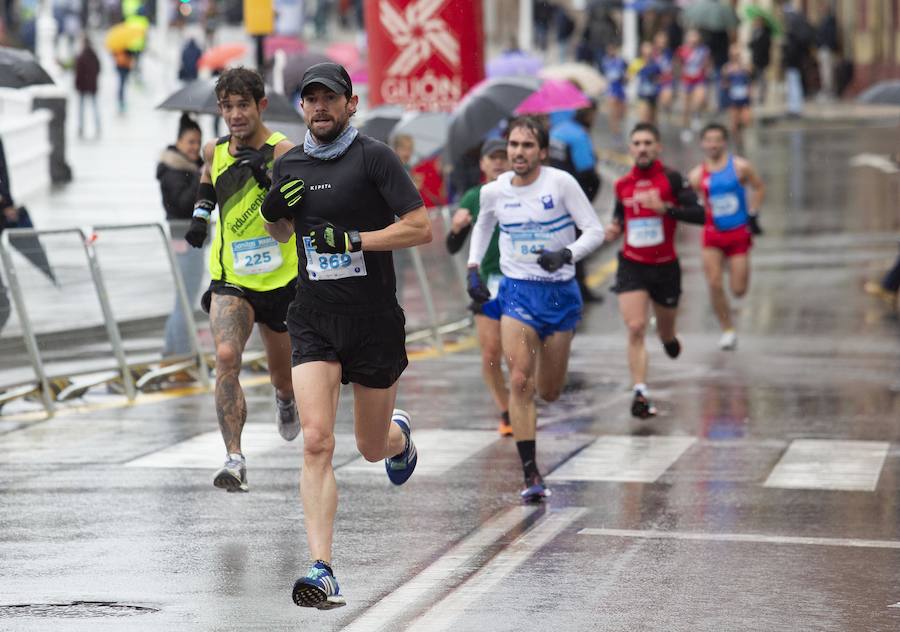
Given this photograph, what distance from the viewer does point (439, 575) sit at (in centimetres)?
842

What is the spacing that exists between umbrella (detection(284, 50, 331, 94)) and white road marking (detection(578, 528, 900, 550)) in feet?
51.2

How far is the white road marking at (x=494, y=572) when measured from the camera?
25.0ft

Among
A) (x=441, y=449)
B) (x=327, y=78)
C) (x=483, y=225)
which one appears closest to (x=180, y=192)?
(x=441, y=449)

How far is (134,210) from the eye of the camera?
90.3 ft

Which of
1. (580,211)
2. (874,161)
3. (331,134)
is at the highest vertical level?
(331,134)

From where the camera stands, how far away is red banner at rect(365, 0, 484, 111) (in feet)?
75.1

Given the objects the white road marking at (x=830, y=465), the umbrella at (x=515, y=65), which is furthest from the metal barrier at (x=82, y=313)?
the umbrella at (x=515, y=65)

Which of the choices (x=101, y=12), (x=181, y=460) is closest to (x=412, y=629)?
(x=181, y=460)

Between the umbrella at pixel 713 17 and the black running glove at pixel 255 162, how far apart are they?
32.9 m

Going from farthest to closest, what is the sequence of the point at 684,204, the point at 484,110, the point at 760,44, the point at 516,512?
the point at 760,44, the point at 484,110, the point at 684,204, the point at 516,512

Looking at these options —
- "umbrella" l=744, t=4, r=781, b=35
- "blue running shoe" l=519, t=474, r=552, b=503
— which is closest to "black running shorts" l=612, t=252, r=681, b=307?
"blue running shoe" l=519, t=474, r=552, b=503

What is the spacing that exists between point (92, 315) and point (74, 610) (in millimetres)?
7019

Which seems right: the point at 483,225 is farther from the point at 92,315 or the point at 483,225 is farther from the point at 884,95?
the point at 884,95

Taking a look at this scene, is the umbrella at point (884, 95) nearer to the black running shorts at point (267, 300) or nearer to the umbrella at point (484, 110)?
the umbrella at point (484, 110)
